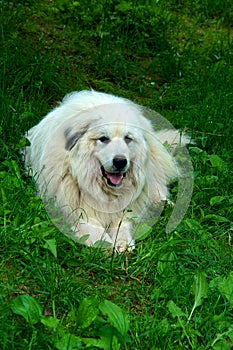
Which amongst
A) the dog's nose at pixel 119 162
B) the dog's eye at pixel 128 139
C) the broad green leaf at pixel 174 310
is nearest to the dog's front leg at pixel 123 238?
the dog's nose at pixel 119 162

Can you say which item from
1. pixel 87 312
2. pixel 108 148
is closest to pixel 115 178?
pixel 108 148

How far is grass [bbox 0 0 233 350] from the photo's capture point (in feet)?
10.5

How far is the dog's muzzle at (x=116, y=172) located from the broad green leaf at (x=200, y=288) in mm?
936

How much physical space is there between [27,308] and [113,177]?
1457 mm

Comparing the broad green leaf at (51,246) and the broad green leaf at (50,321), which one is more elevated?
the broad green leaf at (50,321)

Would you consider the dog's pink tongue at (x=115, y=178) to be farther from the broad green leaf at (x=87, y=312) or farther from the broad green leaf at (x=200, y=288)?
the broad green leaf at (x=87, y=312)

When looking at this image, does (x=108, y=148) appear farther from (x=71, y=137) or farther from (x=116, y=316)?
(x=116, y=316)

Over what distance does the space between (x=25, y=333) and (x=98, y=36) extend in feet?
14.7

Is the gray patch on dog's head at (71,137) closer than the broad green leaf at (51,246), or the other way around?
the broad green leaf at (51,246)

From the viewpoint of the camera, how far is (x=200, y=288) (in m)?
3.50

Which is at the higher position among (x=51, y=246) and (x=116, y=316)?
(x=116, y=316)

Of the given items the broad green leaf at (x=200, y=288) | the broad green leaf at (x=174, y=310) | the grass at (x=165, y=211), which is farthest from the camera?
the broad green leaf at (x=200, y=288)

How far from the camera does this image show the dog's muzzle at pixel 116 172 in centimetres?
416

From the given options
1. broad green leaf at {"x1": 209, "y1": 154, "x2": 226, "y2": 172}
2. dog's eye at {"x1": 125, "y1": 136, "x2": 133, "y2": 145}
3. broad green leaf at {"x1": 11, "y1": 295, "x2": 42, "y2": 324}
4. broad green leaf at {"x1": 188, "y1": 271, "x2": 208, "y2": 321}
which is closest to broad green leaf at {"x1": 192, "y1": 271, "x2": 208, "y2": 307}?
broad green leaf at {"x1": 188, "y1": 271, "x2": 208, "y2": 321}
